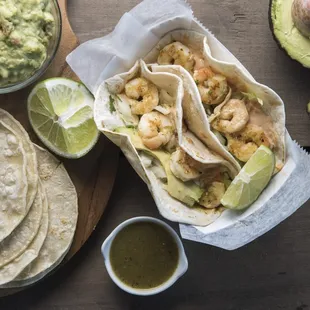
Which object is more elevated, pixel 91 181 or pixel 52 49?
pixel 52 49

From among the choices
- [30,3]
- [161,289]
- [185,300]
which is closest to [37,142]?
[30,3]

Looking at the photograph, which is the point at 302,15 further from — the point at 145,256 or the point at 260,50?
the point at 145,256

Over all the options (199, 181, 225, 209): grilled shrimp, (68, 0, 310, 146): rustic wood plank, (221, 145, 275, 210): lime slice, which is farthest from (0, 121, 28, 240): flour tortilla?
(68, 0, 310, 146): rustic wood plank

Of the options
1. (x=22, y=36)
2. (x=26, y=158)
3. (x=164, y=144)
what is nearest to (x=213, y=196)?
(x=164, y=144)

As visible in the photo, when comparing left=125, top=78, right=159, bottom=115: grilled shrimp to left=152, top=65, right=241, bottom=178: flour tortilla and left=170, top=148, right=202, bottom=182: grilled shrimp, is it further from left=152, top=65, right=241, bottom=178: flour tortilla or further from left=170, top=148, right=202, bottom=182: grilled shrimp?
left=170, top=148, right=202, bottom=182: grilled shrimp

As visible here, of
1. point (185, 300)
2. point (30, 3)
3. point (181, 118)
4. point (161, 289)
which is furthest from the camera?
point (185, 300)

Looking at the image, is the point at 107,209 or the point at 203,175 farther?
the point at 107,209

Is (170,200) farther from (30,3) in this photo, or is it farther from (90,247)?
(30,3)
